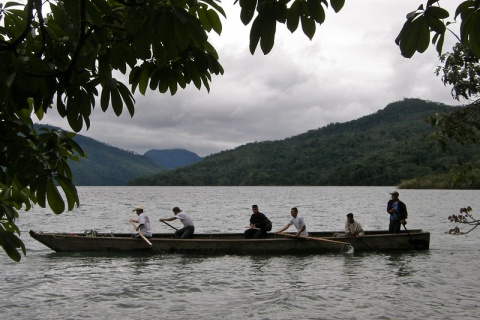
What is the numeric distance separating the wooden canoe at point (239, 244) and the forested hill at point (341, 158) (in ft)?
301

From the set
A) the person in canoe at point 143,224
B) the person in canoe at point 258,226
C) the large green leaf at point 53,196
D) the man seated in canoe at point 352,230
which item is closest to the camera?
the large green leaf at point 53,196

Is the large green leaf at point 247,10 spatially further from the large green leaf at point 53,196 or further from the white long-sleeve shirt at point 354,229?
the white long-sleeve shirt at point 354,229

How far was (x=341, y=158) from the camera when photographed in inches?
5955

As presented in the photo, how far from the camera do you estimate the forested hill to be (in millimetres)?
117888

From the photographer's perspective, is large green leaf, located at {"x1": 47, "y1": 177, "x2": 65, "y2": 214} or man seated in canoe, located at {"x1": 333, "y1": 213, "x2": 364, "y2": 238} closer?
large green leaf, located at {"x1": 47, "y1": 177, "x2": 65, "y2": 214}

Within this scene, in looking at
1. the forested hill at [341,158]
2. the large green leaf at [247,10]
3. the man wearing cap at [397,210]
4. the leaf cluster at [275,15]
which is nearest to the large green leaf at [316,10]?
the leaf cluster at [275,15]

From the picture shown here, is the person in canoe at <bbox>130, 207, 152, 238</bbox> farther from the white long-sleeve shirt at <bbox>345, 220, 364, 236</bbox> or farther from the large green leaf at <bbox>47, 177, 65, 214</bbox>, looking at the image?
the large green leaf at <bbox>47, 177, 65, 214</bbox>

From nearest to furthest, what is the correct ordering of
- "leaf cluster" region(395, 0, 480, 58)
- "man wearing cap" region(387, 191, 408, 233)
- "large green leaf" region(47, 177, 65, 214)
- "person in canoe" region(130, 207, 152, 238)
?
"leaf cluster" region(395, 0, 480, 58) → "large green leaf" region(47, 177, 65, 214) → "man wearing cap" region(387, 191, 408, 233) → "person in canoe" region(130, 207, 152, 238)

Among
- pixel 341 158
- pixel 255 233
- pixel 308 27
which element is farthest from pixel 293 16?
pixel 341 158

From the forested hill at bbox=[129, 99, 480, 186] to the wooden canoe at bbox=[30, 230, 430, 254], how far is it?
9176 centimetres

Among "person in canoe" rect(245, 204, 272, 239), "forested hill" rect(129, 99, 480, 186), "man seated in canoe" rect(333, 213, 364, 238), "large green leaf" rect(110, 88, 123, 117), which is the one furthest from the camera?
"forested hill" rect(129, 99, 480, 186)

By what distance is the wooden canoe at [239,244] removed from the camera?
17.9m

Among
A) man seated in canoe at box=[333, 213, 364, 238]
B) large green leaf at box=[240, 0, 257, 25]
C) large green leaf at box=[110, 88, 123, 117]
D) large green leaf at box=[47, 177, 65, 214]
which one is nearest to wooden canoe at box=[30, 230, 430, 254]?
man seated in canoe at box=[333, 213, 364, 238]

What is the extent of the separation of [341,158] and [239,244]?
136515mm
